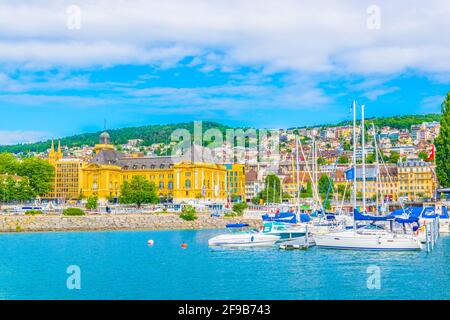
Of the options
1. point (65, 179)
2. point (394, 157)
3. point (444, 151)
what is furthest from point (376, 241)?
point (394, 157)

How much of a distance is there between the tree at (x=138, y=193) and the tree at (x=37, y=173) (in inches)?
644

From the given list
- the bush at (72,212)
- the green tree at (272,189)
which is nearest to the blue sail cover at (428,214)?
the bush at (72,212)

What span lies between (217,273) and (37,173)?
82196mm

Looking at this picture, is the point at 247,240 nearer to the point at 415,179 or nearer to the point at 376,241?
the point at 376,241

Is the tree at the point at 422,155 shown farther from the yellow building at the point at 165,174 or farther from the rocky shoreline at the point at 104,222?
the rocky shoreline at the point at 104,222

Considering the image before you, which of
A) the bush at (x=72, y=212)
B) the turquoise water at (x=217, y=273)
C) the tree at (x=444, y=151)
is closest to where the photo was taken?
the turquoise water at (x=217, y=273)

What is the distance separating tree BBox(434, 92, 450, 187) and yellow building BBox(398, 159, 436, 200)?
42930 millimetres

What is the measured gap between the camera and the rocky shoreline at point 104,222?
67.8 meters

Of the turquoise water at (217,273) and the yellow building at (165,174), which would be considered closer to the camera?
the turquoise water at (217,273)

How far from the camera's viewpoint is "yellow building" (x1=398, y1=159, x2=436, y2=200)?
12152 centimetres

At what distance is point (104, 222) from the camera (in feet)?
232

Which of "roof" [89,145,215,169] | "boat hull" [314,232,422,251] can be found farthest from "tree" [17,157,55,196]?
"boat hull" [314,232,422,251]

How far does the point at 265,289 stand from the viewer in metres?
27.2

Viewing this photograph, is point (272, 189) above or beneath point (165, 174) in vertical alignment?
beneath
